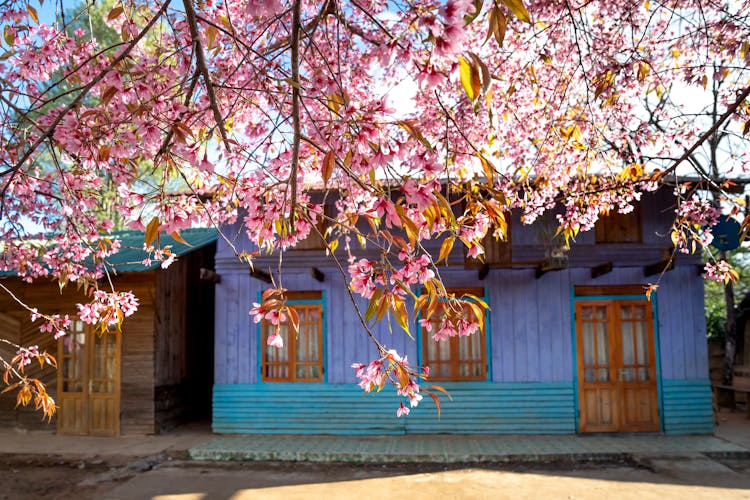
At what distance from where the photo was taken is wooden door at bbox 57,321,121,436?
369 inches

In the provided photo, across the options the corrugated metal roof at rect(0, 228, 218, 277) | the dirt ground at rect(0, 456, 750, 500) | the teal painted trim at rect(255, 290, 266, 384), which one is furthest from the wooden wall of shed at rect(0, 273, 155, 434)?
Answer: the teal painted trim at rect(255, 290, 266, 384)

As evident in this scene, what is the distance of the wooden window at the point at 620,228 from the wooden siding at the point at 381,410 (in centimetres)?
→ 225

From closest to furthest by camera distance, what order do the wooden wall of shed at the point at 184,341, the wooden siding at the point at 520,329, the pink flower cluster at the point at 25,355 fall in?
1. the pink flower cluster at the point at 25,355
2. the wooden siding at the point at 520,329
3. the wooden wall of shed at the point at 184,341

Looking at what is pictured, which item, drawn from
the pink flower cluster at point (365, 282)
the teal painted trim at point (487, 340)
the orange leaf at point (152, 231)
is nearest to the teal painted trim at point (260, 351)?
the teal painted trim at point (487, 340)

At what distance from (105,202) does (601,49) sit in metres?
13.2

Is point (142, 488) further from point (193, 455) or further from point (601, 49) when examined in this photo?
point (601, 49)

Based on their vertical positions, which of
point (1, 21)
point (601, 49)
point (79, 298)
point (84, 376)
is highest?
point (601, 49)

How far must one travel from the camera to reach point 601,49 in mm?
6289

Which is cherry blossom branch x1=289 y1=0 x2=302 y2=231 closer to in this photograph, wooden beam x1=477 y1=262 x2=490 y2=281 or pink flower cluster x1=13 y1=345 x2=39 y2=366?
pink flower cluster x1=13 y1=345 x2=39 y2=366

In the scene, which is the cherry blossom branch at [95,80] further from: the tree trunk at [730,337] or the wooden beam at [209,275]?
the tree trunk at [730,337]

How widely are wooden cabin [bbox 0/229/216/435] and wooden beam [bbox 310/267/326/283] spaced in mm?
1887

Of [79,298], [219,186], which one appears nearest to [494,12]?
[219,186]

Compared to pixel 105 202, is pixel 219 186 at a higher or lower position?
lower

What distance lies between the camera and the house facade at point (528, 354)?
8.81 meters
